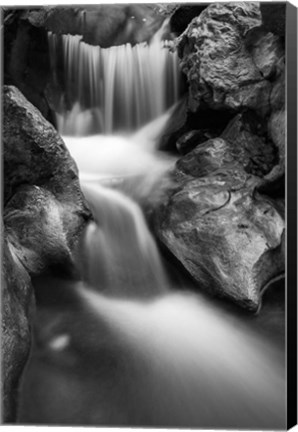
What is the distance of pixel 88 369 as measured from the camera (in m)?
2.02

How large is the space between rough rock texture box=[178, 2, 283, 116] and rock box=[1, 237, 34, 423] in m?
1.51

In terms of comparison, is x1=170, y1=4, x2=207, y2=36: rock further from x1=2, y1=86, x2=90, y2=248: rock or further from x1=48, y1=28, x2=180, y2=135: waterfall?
x1=2, y1=86, x2=90, y2=248: rock

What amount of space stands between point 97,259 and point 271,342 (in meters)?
1.11

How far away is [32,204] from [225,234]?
1222mm

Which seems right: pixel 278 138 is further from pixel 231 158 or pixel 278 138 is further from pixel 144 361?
pixel 144 361

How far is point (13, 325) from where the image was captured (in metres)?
2.01

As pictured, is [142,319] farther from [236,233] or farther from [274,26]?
[274,26]

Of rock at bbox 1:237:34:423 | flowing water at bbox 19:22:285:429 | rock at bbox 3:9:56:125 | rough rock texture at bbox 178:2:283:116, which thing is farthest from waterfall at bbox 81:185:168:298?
rough rock texture at bbox 178:2:283:116

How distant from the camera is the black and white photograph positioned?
1.97 meters

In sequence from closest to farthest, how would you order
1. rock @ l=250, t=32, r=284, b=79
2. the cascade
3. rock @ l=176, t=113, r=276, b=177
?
the cascade
rock @ l=250, t=32, r=284, b=79
rock @ l=176, t=113, r=276, b=177

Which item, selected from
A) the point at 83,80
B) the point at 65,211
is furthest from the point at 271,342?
the point at 83,80

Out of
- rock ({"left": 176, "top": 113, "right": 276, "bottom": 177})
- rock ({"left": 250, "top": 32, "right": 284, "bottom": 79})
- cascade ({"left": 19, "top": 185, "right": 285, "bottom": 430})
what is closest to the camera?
cascade ({"left": 19, "top": 185, "right": 285, "bottom": 430})

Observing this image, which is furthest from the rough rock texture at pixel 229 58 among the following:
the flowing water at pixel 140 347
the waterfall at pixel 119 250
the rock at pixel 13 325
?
the rock at pixel 13 325

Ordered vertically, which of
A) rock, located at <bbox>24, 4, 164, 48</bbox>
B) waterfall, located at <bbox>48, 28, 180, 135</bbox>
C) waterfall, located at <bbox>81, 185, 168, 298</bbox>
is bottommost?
waterfall, located at <bbox>81, 185, 168, 298</bbox>
